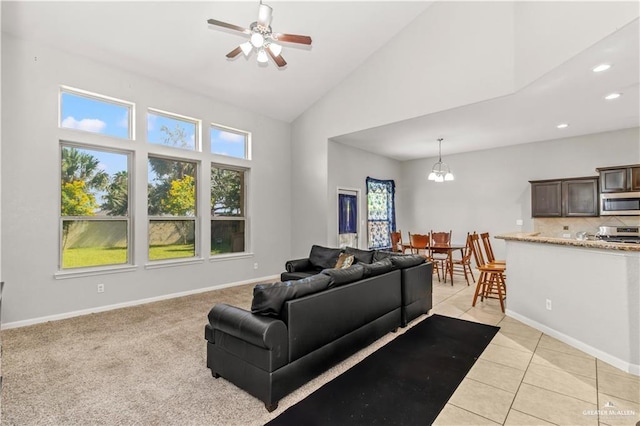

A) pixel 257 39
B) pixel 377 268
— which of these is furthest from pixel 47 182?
pixel 377 268

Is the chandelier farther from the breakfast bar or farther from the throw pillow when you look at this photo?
the throw pillow

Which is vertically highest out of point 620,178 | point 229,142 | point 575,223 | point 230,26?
point 230,26

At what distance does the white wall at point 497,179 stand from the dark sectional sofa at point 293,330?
17.2ft

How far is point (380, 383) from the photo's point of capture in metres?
2.50

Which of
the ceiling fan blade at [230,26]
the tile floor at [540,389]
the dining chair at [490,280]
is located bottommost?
the tile floor at [540,389]

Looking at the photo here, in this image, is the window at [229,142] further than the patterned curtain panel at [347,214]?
No

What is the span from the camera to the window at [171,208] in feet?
16.9

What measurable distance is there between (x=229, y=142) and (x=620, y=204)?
7.09m

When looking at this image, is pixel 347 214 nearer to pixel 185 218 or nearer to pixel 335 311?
pixel 185 218

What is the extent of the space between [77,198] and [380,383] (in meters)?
4.62

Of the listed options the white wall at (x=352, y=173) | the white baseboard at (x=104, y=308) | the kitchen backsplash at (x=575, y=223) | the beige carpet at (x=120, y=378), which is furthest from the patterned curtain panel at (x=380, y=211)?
the beige carpet at (x=120, y=378)

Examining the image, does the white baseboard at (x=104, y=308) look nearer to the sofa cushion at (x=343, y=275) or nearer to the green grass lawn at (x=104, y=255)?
the green grass lawn at (x=104, y=255)

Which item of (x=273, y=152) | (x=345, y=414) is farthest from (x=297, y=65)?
(x=345, y=414)

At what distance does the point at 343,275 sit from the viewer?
290 centimetres
